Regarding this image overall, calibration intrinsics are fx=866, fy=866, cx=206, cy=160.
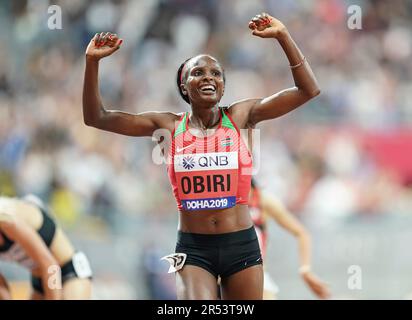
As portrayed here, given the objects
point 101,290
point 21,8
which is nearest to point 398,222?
point 101,290

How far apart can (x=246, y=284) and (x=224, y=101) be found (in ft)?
19.0

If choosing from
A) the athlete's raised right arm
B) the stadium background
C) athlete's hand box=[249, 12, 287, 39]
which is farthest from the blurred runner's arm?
the stadium background

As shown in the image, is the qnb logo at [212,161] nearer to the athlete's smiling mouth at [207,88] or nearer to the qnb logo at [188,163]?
the qnb logo at [188,163]

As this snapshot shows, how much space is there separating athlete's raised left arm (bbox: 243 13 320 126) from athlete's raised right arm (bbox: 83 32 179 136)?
0.54 metres

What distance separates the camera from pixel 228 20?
1184cm

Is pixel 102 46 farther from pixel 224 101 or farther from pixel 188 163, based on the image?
pixel 224 101

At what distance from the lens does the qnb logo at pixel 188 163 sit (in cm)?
504

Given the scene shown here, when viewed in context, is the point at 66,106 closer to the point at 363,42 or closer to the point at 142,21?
the point at 142,21

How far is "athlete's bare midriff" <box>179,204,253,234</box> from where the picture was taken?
5.02m

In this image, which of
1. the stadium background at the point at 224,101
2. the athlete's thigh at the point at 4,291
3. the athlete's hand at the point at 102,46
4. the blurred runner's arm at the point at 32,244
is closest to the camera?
the athlete's hand at the point at 102,46

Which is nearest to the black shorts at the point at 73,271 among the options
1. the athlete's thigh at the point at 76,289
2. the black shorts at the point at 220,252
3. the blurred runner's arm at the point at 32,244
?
the athlete's thigh at the point at 76,289

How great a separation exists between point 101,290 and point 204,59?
4423 millimetres

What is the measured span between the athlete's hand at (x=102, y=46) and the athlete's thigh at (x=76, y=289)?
2.47 m

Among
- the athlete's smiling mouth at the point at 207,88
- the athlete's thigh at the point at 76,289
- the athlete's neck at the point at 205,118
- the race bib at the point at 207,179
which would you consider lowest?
the athlete's thigh at the point at 76,289
